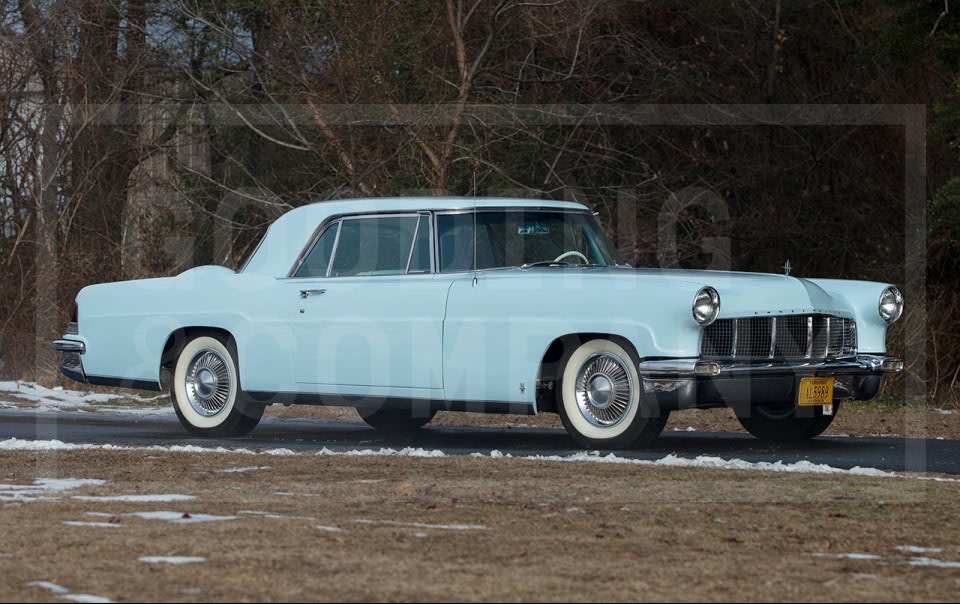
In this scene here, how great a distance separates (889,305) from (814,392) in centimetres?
119

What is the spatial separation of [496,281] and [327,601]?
5612 millimetres

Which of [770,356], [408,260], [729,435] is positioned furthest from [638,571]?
[729,435]

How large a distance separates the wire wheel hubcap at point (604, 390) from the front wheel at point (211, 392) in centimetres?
294

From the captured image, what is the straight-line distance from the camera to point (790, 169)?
77.9 ft

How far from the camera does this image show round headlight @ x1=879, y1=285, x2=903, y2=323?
36.1ft

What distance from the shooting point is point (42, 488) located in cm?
824

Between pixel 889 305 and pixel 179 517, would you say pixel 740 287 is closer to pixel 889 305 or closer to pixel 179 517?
pixel 889 305

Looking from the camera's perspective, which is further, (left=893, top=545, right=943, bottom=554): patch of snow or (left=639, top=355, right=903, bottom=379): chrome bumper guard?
(left=639, top=355, right=903, bottom=379): chrome bumper guard

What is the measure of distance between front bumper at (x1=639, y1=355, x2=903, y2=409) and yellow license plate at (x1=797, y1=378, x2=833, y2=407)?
0.13 feet

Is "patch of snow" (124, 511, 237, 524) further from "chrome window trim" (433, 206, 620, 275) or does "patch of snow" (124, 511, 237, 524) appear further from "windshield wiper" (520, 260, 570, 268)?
"windshield wiper" (520, 260, 570, 268)

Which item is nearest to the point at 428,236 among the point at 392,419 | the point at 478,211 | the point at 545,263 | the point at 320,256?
the point at 478,211

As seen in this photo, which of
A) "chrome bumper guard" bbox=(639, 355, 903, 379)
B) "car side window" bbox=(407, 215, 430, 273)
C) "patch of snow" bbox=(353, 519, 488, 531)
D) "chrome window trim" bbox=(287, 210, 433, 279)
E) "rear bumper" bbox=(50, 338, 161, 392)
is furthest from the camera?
"rear bumper" bbox=(50, 338, 161, 392)

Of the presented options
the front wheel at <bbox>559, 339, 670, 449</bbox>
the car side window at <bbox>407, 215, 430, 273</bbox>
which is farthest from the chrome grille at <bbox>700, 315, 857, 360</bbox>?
the car side window at <bbox>407, 215, 430, 273</bbox>

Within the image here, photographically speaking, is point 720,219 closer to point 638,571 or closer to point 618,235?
point 618,235
